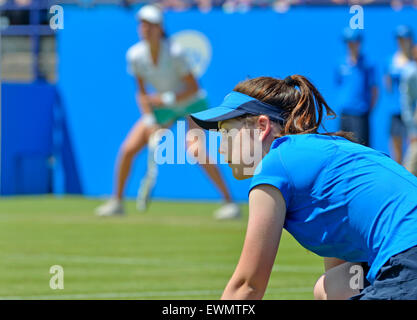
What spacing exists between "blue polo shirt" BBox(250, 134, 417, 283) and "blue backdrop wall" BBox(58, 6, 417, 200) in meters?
12.8

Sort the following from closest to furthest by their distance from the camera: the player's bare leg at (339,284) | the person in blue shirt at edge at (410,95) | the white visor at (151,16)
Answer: the player's bare leg at (339,284) < the white visor at (151,16) < the person in blue shirt at edge at (410,95)

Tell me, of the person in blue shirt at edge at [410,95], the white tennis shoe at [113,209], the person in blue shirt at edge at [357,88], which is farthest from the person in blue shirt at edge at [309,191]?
the person in blue shirt at edge at [357,88]

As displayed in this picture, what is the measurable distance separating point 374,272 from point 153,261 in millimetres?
5255

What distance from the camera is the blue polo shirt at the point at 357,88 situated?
14.9 meters

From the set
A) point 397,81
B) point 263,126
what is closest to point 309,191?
point 263,126

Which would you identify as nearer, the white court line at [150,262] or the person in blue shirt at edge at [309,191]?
the person in blue shirt at edge at [309,191]

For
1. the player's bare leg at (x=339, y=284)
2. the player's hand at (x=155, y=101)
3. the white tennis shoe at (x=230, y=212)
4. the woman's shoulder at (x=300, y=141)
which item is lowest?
the white tennis shoe at (x=230, y=212)

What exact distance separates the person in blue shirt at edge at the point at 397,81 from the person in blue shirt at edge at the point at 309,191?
11672 millimetres

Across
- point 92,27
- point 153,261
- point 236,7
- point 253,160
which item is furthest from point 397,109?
point 253,160

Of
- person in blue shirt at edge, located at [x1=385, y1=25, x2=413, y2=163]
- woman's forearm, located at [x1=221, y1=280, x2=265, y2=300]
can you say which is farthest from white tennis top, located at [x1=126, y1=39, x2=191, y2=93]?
woman's forearm, located at [x1=221, y1=280, x2=265, y2=300]

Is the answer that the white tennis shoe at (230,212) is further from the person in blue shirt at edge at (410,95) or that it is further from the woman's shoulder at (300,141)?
the woman's shoulder at (300,141)

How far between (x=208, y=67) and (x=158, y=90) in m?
4.54

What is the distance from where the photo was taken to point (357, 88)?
15.0m

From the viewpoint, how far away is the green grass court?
6.86 metres
